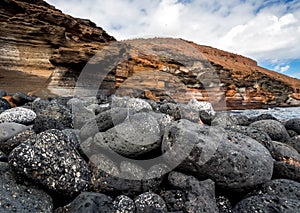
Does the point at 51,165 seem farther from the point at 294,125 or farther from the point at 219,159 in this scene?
the point at 294,125

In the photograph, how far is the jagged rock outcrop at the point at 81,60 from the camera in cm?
1098

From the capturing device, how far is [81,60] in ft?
41.6

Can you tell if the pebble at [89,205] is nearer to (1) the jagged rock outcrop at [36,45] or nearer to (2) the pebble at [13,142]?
(2) the pebble at [13,142]

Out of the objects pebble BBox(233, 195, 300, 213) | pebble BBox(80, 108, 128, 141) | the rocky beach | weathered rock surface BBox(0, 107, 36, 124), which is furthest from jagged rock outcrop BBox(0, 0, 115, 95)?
A: pebble BBox(233, 195, 300, 213)

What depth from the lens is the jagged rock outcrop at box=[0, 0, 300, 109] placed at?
1098cm

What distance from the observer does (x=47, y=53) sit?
Result: 472 inches

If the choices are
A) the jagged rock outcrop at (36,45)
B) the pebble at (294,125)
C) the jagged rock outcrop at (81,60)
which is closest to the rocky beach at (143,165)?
the pebble at (294,125)

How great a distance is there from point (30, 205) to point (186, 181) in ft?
4.27

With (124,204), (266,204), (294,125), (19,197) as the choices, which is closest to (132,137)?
(124,204)

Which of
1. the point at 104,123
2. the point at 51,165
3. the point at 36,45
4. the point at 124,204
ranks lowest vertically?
the point at 124,204

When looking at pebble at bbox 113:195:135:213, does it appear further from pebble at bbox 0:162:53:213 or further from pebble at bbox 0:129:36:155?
pebble at bbox 0:129:36:155

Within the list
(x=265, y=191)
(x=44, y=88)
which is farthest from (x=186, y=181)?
(x=44, y=88)

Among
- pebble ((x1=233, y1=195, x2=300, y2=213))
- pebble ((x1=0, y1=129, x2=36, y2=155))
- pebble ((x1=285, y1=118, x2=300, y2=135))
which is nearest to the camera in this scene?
pebble ((x1=233, y1=195, x2=300, y2=213))

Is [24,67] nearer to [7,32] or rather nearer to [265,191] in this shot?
[7,32]
